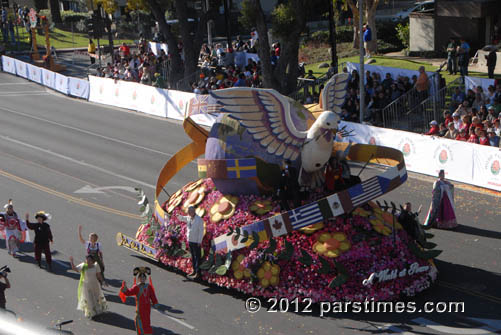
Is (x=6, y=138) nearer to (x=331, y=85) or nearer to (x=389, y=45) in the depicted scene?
(x=331, y=85)

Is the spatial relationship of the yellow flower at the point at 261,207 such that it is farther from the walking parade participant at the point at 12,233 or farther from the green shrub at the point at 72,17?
the green shrub at the point at 72,17

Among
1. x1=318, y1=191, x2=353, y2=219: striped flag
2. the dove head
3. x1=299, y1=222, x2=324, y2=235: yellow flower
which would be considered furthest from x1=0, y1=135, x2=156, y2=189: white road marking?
x1=318, y1=191, x2=353, y2=219: striped flag

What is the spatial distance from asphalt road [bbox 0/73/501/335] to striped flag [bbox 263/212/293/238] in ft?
5.23

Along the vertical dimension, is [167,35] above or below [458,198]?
above

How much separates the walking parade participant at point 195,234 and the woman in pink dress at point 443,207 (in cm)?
659

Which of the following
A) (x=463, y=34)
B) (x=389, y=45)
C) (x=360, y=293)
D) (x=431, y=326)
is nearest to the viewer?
(x=431, y=326)

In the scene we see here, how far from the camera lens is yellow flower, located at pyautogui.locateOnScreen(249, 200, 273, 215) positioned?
14305 mm

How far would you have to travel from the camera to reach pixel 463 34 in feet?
122

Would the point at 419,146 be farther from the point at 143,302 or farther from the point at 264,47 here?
the point at 143,302

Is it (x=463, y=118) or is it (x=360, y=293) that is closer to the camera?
(x=360, y=293)

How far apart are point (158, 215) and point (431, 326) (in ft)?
22.5

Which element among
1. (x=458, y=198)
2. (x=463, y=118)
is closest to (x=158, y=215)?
(x=458, y=198)

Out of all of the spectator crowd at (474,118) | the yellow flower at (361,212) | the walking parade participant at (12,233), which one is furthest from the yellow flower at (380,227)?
the walking parade participant at (12,233)

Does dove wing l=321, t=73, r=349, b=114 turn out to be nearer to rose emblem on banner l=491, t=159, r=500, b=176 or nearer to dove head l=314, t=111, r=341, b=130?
dove head l=314, t=111, r=341, b=130
